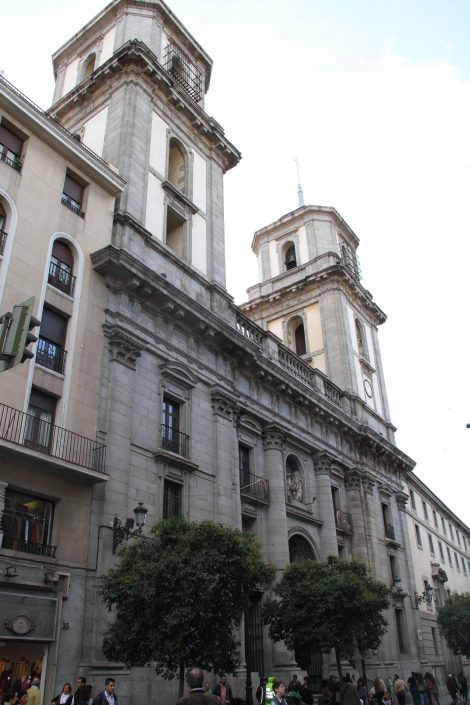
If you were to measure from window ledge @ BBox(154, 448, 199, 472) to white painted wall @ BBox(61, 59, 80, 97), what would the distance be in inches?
787

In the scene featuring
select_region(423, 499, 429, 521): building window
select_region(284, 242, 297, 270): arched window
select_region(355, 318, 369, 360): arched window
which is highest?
select_region(284, 242, 297, 270): arched window

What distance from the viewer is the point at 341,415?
32281mm

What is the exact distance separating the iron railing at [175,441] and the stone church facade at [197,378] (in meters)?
0.04

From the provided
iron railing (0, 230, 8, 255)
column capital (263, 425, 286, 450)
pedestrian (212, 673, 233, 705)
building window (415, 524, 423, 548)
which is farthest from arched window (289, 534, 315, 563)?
building window (415, 524, 423, 548)

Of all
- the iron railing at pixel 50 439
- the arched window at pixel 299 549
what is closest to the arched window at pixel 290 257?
the arched window at pixel 299 549

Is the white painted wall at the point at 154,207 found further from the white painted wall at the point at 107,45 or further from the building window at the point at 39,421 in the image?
the building window at the point at 39,421

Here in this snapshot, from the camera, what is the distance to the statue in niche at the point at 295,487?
26.9 metres

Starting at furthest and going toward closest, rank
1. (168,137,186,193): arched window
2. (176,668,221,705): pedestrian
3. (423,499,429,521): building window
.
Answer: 1. (423,499,429,521): building window
2. (168,137,186,193): arched window
3. (176,668,221,705): pedestrian

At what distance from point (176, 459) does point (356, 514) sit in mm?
15088

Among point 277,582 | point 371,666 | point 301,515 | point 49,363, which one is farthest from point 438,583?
point 49,363

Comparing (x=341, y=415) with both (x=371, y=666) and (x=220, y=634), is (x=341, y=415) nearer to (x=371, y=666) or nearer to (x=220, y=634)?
(x=371, y=666)

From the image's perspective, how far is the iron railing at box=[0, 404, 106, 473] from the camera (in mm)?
15102

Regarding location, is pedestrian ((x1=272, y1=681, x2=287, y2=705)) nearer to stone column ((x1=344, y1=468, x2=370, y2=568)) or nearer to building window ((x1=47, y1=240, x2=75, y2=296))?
building window ((x1=47, y1=240, x2=75, y2=296))

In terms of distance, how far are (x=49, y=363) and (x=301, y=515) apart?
13770 millimetres
